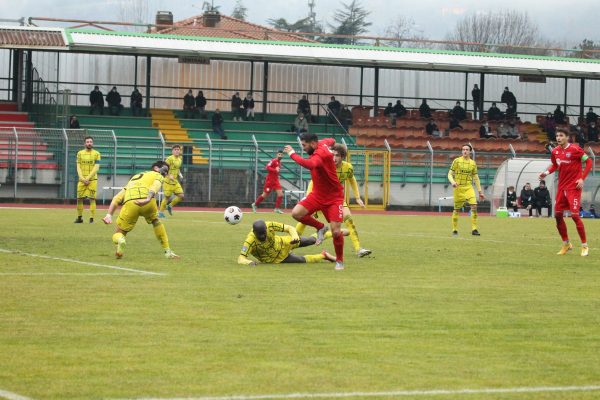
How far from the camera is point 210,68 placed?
6069 cm

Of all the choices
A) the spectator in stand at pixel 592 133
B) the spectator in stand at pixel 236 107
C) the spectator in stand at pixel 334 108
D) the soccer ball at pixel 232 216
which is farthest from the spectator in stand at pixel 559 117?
the soccer ball at pixel 232 216

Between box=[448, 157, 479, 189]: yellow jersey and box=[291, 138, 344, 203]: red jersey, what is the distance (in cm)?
1130

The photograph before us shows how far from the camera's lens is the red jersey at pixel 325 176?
54.9 ft

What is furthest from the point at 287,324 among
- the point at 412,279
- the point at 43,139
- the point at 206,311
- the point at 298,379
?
the point at 43,139

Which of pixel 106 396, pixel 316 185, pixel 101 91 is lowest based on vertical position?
pixel 106 396

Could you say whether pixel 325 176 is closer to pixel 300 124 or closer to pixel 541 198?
pixel 541 198

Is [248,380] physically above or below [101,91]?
below

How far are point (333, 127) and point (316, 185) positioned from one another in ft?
126

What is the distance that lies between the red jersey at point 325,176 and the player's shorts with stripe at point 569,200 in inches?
218

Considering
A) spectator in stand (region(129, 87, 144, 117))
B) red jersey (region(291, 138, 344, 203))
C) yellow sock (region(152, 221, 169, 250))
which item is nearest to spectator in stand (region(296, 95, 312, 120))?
spectator in stand (region(129, 87, 144, 117))

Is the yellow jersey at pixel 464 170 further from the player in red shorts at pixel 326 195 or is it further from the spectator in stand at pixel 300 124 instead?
the spectator in stand at pixel 300 124

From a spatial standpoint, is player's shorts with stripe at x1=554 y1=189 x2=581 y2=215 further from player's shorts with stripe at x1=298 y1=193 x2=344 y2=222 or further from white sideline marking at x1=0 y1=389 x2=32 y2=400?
white sideline marking at x1=0 y1=389 x2=32 y2=400

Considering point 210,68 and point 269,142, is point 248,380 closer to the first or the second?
point 269,142

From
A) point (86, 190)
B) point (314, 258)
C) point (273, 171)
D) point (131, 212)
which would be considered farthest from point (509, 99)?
point (131, 212)
